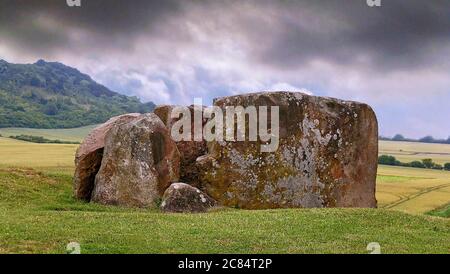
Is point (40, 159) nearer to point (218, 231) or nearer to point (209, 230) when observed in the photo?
point (209, 230)

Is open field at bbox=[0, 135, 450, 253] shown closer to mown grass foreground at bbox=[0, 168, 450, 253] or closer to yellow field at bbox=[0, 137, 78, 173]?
mown grass foreground at bbox=[0, 168, 450, 253]

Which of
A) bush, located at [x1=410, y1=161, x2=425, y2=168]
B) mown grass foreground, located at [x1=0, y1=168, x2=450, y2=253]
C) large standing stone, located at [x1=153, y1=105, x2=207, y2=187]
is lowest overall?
bush, located at [x1=410, y1=161, x2=425, y2=168]

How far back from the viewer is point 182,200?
28312mm

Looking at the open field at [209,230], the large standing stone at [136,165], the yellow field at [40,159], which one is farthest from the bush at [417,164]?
the open field at [209,230]

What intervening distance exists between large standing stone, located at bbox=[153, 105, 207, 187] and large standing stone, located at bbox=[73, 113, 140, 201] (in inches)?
111

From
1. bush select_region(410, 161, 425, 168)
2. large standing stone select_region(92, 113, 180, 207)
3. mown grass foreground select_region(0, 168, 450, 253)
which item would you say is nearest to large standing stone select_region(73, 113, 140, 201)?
large standing stone select_region(92, 113, 180, 207)

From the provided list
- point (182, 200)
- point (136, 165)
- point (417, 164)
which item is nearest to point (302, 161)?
point (182, 200)

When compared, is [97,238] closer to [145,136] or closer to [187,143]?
[145,136]

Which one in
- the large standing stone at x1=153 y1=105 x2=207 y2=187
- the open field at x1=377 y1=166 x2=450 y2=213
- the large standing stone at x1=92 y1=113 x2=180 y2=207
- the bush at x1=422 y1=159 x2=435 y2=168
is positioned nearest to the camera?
the large standing stone at x1=92 y1=113 x2=180 y2=207

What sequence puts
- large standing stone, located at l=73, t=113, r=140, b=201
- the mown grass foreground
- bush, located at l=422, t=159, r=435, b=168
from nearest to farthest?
the mown grass foreground
large standing stone, located at l=73, t=113, r=140, b=201
bush, located at l=422, t=159, r=435, b=168

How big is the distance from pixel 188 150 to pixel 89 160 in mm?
5957

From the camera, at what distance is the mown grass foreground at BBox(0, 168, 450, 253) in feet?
57.7

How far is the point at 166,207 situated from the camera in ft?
92.3
